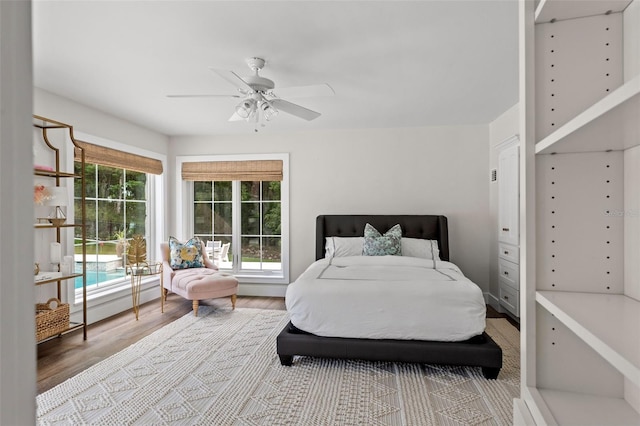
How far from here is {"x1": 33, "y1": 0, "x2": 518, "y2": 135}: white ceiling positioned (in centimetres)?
206

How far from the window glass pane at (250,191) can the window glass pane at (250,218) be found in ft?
0.30

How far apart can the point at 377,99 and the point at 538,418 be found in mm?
3320

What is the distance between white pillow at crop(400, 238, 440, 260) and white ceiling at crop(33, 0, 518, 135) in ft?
5.26

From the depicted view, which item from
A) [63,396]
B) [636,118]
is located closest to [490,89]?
[636,118]

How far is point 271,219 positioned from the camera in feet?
17.4

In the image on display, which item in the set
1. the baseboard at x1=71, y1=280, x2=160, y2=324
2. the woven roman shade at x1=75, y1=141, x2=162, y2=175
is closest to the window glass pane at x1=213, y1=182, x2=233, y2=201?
the woven roman shade at x1=75, y1=141, x2=162, y2=175

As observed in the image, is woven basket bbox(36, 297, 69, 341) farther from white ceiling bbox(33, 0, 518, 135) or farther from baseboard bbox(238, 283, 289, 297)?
baseboard bbox(238, 283, 289, 297)

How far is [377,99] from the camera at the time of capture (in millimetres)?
3646

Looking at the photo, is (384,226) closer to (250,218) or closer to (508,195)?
(508,195)

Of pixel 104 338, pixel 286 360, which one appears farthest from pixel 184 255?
pixel 286 360

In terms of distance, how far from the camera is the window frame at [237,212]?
16.8ft

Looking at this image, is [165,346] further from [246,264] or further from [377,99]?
[377,99]

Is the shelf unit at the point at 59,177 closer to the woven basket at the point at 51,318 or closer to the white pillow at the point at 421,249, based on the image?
the woven basket at the point at 51,318

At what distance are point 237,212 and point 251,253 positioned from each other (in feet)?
2.18
